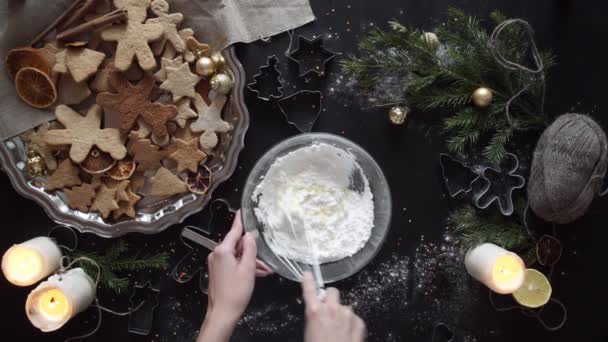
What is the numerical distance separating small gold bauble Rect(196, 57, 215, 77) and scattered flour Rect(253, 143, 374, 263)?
0.31 m

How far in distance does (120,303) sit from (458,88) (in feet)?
3.85

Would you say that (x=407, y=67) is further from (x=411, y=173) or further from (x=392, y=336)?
(x=392, y=336)

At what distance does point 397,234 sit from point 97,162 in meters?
0.89

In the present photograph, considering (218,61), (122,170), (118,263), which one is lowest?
(118,263)

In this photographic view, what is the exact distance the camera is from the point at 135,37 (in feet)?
4.84

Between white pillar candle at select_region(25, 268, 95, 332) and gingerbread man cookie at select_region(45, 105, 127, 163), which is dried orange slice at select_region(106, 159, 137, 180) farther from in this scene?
white pillar candle at select_region(25, 268, 95, 332)

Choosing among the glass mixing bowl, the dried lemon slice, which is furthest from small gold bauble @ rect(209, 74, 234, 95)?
the dried lemon slice

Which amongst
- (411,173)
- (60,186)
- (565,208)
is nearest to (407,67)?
(411,173)

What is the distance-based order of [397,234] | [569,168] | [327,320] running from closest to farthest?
[327,320], [569,168], [397,234]

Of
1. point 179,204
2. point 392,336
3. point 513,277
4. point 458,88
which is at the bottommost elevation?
point 392,336

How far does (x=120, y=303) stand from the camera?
1599 millimetres

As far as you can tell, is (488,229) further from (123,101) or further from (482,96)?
(123,101)

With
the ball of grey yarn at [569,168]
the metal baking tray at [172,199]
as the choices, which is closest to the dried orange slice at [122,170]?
the metal baking tray at [172,199]

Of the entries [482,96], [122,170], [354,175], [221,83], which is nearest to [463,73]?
[482,96]
